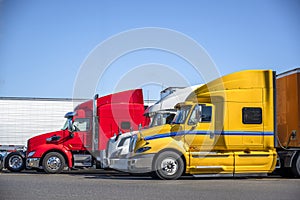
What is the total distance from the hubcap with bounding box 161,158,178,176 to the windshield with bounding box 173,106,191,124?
1.28m

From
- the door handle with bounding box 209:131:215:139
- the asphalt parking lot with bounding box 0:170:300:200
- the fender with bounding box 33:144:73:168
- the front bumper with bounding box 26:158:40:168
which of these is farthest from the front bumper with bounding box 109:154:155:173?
the front bumper with bounding box 26:158:40:168

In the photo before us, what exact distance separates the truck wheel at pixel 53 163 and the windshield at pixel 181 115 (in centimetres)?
577

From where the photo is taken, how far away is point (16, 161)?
2078 cm

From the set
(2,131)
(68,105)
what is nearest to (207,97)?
(68,105)

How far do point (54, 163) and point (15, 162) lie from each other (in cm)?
238

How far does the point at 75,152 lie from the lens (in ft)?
66.0

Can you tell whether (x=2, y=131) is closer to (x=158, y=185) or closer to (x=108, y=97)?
(x=108, y=97)

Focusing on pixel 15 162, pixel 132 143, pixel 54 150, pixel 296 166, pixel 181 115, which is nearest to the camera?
pixel 181 115

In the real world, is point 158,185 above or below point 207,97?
below

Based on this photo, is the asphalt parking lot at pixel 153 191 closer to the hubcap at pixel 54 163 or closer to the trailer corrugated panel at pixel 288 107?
the trailer corrugated panel at pixel 288 107

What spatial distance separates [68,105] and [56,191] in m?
14.4

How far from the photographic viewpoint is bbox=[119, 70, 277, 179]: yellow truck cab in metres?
15.6

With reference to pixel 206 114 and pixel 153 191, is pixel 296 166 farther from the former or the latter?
pixel 153 191

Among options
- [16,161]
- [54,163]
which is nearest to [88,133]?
[54,163]
